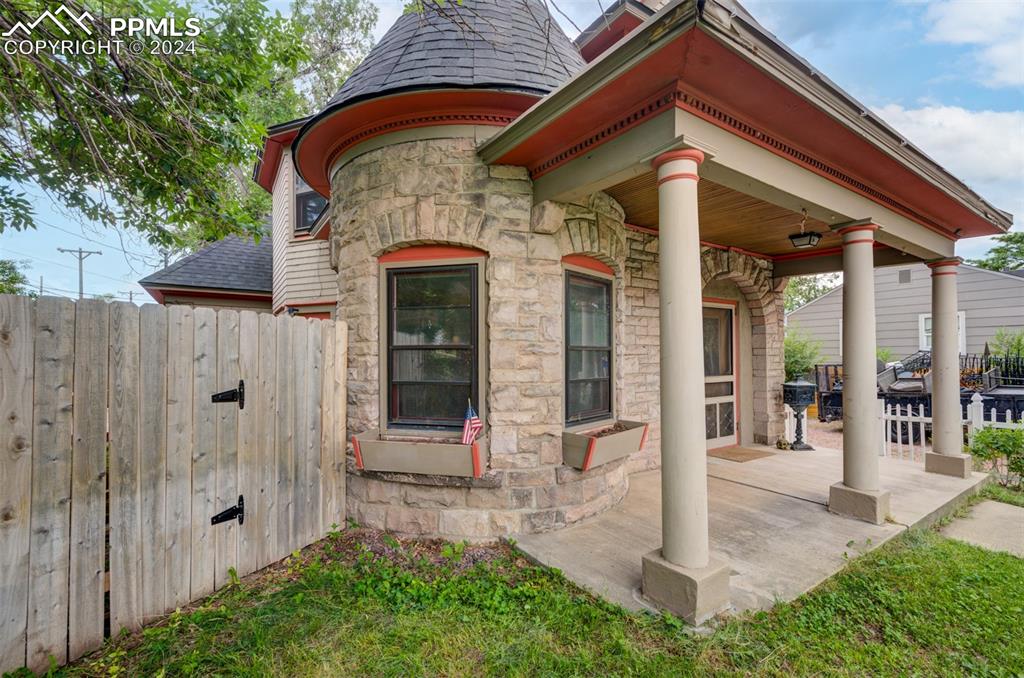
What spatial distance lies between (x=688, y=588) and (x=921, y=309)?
1572cm

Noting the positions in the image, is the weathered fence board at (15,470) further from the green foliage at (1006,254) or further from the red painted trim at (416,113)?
the green foliage at (1006,254)

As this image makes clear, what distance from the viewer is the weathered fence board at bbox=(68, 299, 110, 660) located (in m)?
2.29

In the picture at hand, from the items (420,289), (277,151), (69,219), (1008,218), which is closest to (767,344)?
(1008,218)

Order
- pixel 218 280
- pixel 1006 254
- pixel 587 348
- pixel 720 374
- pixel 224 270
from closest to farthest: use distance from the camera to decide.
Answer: pixel 587 348 < pixel 720 374 < pixel 218 280 < pixel 224 270 < pixel 1006 254

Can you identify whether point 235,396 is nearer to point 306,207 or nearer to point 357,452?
point 357,452

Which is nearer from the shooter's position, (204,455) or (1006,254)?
(204,455)

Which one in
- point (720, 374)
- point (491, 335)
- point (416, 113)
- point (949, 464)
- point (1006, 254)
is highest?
point (1006, 254)

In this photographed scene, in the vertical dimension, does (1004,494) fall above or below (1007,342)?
below

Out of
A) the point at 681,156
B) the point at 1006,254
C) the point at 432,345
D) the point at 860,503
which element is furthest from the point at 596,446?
the point at 1006,254

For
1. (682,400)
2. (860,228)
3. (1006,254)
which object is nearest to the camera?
(682,400)

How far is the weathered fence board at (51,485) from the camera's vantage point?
7.12 ft

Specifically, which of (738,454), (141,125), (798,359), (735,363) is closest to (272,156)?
(141,125)

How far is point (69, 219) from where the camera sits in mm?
3635

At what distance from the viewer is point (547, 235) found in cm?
377
